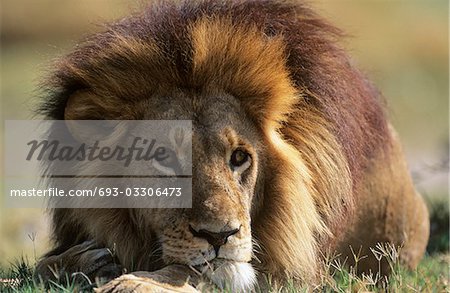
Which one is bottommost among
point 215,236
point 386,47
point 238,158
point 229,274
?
point 386,47

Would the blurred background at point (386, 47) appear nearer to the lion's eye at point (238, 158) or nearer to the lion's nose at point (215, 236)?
the lion's eye at point (238, 158)

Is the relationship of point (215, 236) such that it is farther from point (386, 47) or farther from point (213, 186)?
point (386, 47)

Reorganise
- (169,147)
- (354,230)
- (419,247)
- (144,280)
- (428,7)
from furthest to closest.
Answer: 1. (428,7)
2. (419,247)
3. (354,230)
4. (169,147)
5. (144,280)

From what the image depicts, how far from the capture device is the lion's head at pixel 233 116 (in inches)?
140

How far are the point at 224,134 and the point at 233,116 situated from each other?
0.13m

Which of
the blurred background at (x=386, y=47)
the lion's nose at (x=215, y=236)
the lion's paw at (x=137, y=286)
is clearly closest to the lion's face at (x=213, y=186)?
the lion's nose at (x=215, y=236)

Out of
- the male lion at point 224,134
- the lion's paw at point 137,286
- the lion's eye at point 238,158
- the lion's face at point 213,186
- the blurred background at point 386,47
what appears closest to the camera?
the lion's paw at point 137,286

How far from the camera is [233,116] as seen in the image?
368 cm

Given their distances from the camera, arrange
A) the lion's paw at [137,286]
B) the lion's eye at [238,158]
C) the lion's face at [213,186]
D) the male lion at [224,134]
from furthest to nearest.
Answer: the lion's eye at [238,158], the male lion at [224,134], the lion's face at [213,186], the lion's paw at [137,286]

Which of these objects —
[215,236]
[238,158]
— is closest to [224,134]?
[238,158]

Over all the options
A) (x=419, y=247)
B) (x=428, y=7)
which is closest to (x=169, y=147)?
(x=419, y=247)

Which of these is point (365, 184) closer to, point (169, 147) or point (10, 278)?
point (169, 147)

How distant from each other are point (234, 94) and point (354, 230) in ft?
4.06

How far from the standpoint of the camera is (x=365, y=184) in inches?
186
